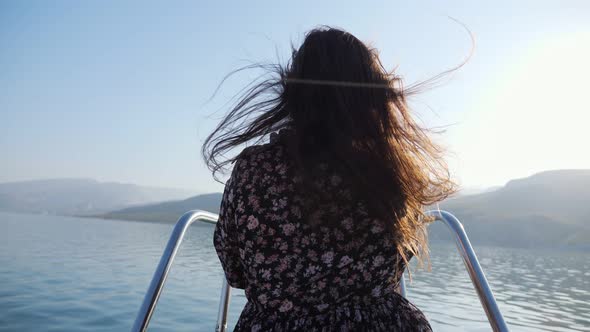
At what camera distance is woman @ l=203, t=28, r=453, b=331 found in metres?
1.31

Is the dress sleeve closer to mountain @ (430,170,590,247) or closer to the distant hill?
the distant hill

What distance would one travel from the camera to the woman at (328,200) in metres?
1.31

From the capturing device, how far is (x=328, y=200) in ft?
4.35

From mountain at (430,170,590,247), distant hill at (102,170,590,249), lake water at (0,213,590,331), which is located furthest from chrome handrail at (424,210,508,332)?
mountain at (430,170,590,247)

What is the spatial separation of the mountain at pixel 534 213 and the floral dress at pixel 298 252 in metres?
52.0

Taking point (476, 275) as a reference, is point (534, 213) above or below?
below

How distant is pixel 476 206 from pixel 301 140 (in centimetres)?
9956

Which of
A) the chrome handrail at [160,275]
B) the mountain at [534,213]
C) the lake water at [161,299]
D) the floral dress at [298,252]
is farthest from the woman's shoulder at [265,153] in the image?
Result: the mountain at [534,213]

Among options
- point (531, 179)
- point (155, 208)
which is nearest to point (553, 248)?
point (531, 179)

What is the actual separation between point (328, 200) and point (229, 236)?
327 millimetres

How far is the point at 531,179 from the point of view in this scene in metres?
111

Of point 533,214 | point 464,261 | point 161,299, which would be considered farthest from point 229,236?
point 533,214

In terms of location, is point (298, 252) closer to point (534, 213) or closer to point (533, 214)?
point (533, 214)

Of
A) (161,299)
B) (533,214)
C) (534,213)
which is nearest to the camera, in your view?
(161,299)
